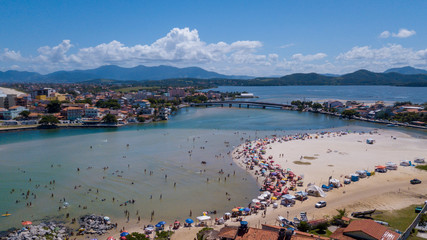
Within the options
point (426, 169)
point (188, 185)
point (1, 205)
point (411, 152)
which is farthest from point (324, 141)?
point (1, 205)

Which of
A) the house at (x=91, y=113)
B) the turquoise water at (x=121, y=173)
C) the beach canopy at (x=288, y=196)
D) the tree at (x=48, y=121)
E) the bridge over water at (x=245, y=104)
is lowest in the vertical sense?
the turquoise water at (x=121, y=173)

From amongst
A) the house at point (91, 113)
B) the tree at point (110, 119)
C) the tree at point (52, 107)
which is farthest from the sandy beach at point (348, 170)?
the tree at point (52, 107)

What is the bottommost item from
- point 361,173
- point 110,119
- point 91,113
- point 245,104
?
point 361,173

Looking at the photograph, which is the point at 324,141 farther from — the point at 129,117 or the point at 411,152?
the point at 129,117

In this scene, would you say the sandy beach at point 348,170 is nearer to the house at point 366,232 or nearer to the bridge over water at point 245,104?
the house at point 366,232

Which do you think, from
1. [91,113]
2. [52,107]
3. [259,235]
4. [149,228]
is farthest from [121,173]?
[52,107]

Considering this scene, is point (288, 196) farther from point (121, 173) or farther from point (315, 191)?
point (121, 173)

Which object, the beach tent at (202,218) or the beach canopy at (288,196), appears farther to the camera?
the beach canopy at (288,196)
